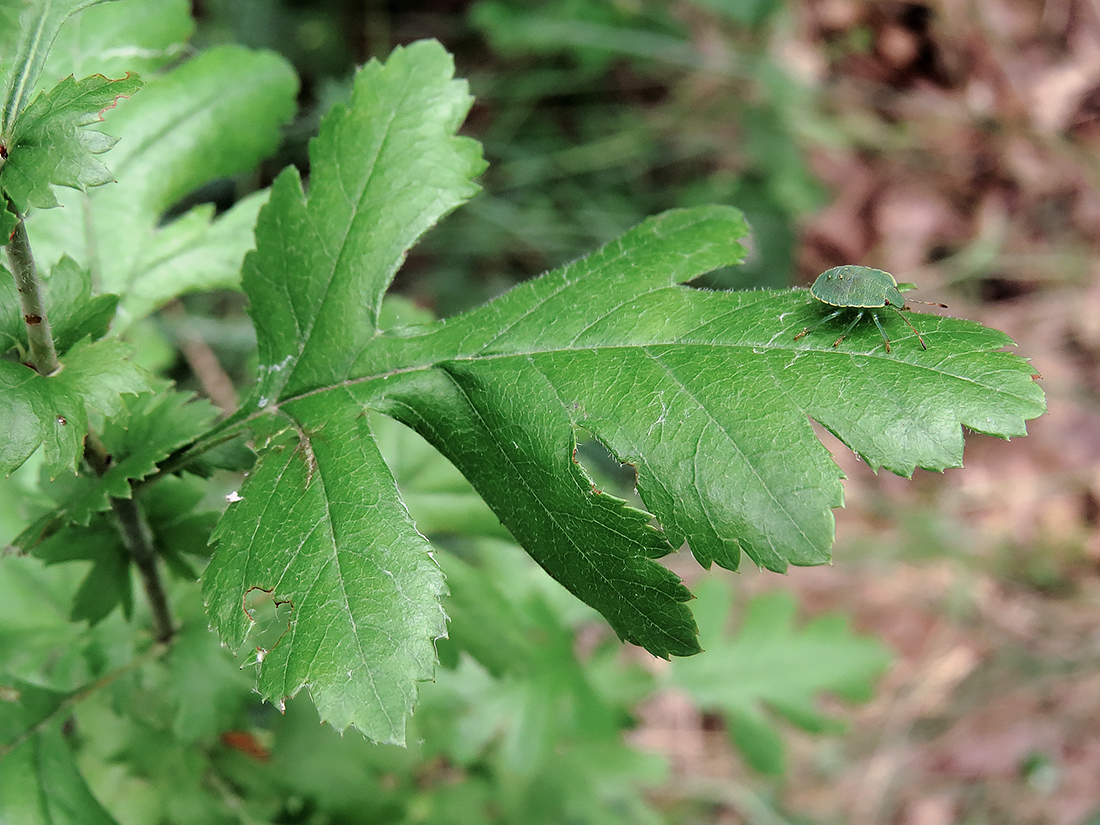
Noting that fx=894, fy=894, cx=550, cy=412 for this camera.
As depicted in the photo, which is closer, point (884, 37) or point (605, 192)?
point (605, 192)

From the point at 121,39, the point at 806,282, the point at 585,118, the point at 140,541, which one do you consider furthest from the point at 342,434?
the point at 585,118

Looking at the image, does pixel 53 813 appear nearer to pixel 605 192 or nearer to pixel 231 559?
pixel 231 559

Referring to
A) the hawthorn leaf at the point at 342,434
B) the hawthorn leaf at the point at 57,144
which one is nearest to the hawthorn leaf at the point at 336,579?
the hawthorn leaf at the point at 342,434

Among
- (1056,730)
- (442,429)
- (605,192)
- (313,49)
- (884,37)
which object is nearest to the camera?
(442,429)

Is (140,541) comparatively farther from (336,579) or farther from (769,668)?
(769,668)

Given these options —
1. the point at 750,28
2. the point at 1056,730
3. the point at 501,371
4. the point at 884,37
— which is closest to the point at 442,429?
the point at 501,371

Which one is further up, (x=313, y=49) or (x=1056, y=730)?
(x=313, y=49)

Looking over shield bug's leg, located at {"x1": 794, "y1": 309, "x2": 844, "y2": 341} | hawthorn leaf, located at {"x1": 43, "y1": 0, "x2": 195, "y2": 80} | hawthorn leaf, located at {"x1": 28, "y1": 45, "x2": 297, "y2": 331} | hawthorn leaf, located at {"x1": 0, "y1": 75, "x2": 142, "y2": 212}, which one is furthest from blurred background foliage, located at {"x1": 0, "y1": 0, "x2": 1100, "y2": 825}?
shield bug's leg, located at {"x1": 794, "y1": 309, "x2": 844, "y2": 341}
